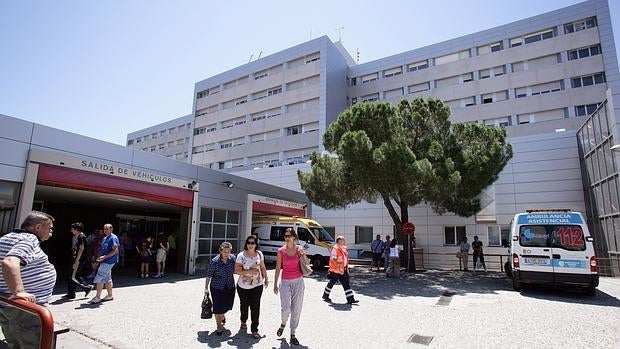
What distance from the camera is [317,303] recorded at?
8781 mm

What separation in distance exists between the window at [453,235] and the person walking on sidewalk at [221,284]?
17374 mm

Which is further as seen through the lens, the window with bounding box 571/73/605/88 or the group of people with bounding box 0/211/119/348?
the window with bounding box 571/73/605/88

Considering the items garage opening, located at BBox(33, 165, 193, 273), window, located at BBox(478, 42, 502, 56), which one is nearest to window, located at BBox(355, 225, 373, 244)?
garage opening, located at BBox(33, 165, 193, 273)

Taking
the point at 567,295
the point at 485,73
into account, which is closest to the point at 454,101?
the point at 485,73

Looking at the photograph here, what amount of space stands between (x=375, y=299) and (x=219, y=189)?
8.79 m

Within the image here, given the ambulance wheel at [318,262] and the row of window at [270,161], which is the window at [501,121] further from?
the ambulance wheel at [318,262]

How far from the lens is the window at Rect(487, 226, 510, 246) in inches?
773

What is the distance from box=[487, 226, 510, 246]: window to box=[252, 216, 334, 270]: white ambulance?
A: 8.95m

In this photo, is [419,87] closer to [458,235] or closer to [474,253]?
[458,235]

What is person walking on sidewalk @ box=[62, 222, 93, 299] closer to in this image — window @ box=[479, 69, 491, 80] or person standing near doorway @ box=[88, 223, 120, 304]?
person standing near doorway @ box=[88, 223, 120, 304]

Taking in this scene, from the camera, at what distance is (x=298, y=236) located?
16.7 metres

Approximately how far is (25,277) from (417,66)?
3235cm

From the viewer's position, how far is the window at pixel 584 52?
25331 millimetres

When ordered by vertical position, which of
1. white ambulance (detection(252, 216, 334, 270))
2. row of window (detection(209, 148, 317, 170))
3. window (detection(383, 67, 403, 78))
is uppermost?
window (detection(383, 67, 403, 78))
